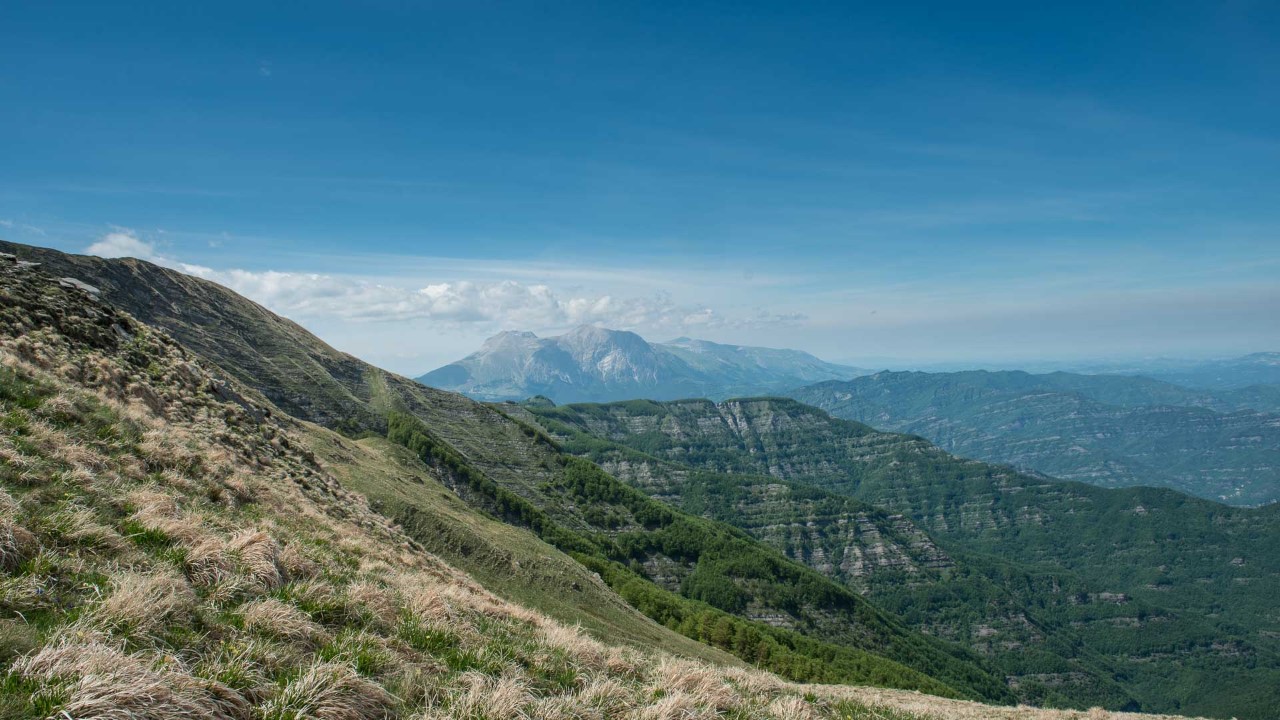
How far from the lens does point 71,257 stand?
102188 millimetres

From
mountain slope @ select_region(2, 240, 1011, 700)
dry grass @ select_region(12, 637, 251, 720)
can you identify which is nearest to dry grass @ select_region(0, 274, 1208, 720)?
dry grass @ select_region(12, 637, 251, 720)

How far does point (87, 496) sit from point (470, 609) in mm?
9616

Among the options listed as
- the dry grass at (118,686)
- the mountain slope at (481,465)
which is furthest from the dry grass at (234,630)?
the mountain slope at (481,465)

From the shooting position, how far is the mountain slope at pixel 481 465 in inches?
4045

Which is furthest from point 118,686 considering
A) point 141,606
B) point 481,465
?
point 481,465

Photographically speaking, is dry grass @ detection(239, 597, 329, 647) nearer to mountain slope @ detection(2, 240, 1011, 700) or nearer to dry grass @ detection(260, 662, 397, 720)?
dry grass @ detection(260, 662, 397, 720)

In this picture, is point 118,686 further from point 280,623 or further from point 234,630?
point 280,623

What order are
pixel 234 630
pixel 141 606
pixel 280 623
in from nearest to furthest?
pixel 141 606
pixel 234 630
pixel 280 623

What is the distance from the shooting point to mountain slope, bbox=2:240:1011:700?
4045 inches

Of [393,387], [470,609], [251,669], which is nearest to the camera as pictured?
[251,669]

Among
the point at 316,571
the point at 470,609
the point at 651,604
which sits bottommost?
the point at 651,604

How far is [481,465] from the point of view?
15588 cm

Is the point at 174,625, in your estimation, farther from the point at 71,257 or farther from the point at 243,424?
the point at 71,257

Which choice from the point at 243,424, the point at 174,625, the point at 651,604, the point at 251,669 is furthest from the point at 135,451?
the point at 651,604
